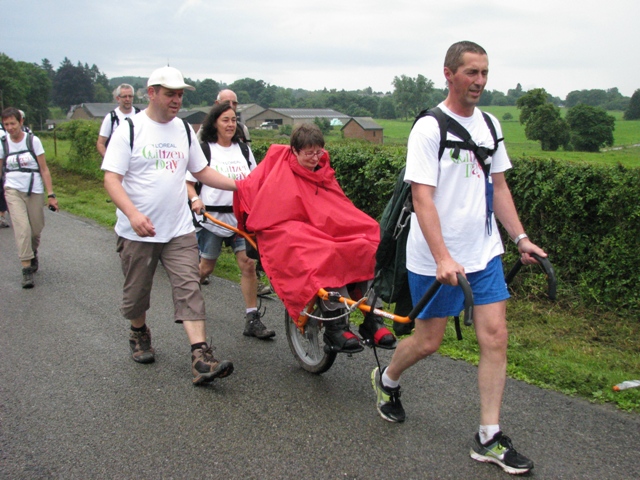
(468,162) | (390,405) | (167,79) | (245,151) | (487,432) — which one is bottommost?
(390,405)

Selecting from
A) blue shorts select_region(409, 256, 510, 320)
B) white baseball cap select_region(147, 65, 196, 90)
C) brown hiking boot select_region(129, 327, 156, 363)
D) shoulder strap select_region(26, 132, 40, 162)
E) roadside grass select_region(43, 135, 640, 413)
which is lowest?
brown hiking boot select_region(129, 327, 156, 363)

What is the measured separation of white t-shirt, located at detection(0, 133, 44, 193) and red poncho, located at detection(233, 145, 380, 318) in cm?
420

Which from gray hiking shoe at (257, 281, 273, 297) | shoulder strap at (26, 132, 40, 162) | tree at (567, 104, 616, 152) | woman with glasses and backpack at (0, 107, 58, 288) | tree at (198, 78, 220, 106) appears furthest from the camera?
tree at (198, 78, 220, 106)

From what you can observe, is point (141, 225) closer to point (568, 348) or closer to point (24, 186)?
point (568, 348)

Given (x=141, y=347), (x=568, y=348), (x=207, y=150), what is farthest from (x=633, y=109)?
(x=141, y=347)

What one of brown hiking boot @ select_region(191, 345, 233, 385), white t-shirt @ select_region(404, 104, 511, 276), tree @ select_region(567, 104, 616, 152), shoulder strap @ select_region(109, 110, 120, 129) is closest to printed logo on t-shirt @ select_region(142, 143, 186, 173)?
brown hiking boot @ select_region(191, 345, 233, 385)

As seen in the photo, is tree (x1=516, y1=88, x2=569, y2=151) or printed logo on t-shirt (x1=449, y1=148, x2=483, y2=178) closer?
printed logo on t-shirt (x1=449, y1=148, x2=483, y2=178)

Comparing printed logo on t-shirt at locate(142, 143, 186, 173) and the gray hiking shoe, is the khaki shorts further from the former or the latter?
the gray hiking shoe

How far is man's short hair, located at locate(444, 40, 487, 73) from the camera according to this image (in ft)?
10.7

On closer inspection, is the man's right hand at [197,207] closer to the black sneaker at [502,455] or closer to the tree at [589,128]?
the black sneaker at [502,455]

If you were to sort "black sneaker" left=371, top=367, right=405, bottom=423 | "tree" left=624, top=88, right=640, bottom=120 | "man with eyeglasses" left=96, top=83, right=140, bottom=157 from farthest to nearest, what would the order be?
"tree" left=624, top=88, right=640, bottom=120 → "man with eyeglasses" left=96, top=83, right=140, bottom=157 → "black sneaker" left=371, top=367, right=405, bottom=423

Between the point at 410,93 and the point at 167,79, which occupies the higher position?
the point at 410,93

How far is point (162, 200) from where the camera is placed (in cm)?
471

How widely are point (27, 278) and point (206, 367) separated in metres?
3.96
